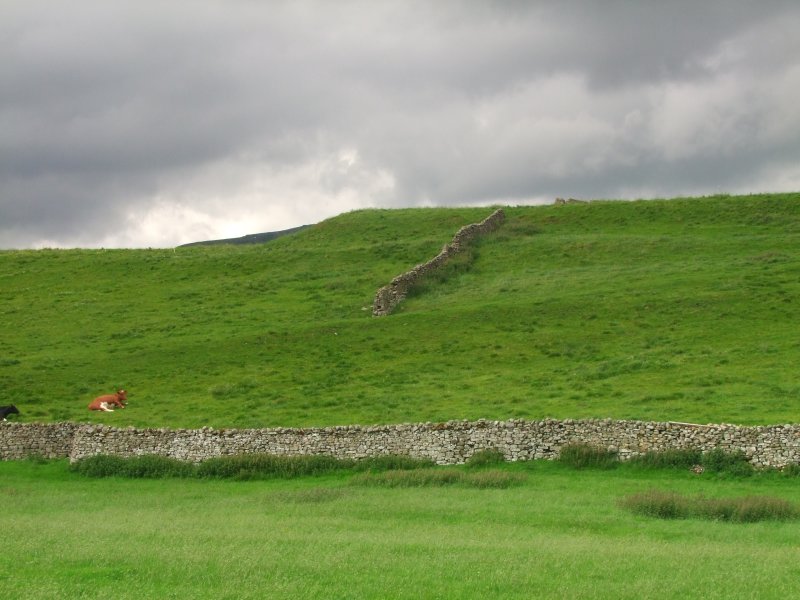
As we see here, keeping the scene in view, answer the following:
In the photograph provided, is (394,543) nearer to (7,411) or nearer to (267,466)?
(267,466)

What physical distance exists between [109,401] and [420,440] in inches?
565

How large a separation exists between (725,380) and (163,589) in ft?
81.5

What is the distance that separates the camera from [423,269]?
56.0m

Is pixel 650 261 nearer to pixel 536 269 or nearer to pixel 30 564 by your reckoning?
pixel 536 269

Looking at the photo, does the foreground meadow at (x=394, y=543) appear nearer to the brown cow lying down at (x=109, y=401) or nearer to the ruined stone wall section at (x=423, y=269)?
the brown cow lying down at (x=109, y=401)

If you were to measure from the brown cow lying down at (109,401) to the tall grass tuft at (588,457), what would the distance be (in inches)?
727

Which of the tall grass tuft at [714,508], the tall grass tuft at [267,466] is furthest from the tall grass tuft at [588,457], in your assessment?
the tall grass tuft at [267,466]

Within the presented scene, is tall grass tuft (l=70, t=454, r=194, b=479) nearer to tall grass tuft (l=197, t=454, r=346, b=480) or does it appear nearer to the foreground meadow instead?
tall grass tuft (l=197, t=454, r=346, b=480)

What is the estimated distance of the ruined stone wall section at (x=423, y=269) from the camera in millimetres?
49812

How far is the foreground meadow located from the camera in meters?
13.7

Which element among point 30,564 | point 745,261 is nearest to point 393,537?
point 30,564

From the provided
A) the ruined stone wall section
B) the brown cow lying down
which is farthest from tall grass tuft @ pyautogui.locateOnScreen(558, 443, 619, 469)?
the ruined stone wall section

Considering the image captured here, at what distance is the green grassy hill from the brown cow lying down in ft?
2.95

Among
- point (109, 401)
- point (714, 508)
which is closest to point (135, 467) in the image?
point (109, 401)
